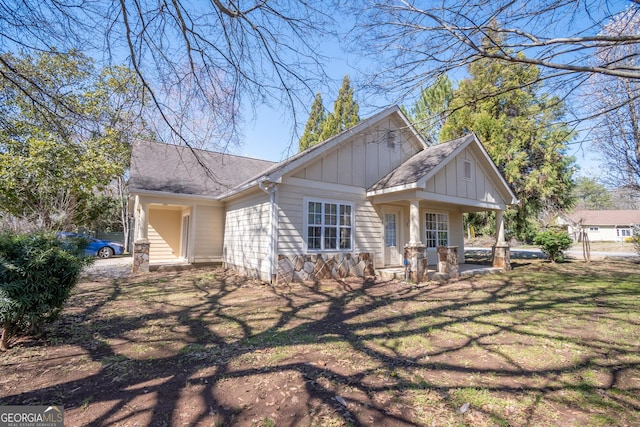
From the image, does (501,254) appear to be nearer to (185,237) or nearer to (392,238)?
(392,238)

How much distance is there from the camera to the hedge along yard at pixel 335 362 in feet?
8.79

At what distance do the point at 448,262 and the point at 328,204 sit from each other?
4181mm

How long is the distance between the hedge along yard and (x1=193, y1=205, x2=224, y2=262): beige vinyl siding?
16.6ft

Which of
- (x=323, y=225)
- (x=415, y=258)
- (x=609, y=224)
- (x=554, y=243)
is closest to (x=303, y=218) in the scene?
(x=323, y=225)

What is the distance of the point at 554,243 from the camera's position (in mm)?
13406

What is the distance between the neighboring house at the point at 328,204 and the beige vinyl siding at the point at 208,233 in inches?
1.5

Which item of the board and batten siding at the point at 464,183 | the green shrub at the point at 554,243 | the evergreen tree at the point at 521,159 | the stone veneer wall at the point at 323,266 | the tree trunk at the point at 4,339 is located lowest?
the tree trunk at the point at 4,339

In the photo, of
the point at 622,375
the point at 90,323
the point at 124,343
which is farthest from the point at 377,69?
the point at 90,323

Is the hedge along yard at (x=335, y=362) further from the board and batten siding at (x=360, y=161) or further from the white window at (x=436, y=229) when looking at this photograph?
the white window at (x=436, y=229)

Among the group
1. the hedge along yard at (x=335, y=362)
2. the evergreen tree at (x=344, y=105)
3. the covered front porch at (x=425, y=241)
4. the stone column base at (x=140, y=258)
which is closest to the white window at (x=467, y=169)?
the covered front porch at (x=425, y=241)

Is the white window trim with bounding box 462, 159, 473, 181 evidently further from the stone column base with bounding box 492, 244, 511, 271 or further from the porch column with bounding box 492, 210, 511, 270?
the stone column base with bounding box 492, 244, 511, 271

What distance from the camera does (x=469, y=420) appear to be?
254 cm

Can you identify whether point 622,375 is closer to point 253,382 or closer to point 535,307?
point 535,307

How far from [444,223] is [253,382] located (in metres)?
11.6
